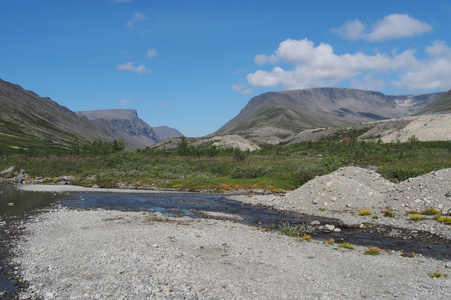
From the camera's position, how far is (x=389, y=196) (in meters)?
28.9

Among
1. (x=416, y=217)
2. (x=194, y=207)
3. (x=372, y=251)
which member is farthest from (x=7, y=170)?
(x=416, y=217)

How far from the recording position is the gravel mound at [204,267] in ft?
38.0

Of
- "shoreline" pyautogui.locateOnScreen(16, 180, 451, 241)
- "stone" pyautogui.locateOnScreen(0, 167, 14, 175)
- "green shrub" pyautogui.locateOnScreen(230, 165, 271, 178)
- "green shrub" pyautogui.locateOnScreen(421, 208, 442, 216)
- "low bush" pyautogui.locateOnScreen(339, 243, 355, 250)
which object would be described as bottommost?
"shoreline" pyautogui.locateOnScreen(16, 180, 451, 241)

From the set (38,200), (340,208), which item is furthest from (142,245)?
(38,200)

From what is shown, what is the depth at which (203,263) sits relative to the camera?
14773 millimetres

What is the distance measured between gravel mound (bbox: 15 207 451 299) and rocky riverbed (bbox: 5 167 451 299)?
0.04 m

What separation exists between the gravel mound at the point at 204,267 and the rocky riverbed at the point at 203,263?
0.15 feet

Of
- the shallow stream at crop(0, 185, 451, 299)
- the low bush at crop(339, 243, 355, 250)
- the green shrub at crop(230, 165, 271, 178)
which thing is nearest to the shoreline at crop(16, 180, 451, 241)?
the shallow stream at crop(0, 185, 451, 299)

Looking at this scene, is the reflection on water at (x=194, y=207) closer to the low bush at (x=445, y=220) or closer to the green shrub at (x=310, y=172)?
the low bush at (x=445, y=220)

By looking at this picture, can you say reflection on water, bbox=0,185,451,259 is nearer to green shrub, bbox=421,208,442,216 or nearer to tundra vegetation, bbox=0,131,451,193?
green shrub, bbox=421,208,442,216

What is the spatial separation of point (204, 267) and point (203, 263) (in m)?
0.55

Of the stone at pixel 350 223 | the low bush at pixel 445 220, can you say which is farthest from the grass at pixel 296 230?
the low bush at pixel 445 220

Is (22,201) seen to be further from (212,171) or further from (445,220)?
(445,220)

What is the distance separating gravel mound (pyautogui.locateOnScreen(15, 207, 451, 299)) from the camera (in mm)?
11586
